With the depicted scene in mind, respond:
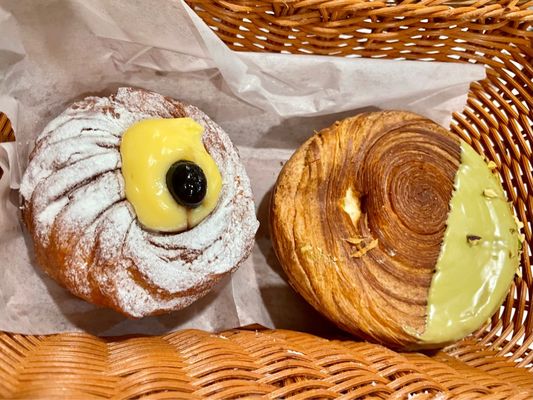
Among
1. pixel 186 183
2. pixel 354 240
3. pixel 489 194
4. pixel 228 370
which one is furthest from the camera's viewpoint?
pixel 489 194

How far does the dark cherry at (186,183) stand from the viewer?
4.16 ft

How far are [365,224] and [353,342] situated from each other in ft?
0.90

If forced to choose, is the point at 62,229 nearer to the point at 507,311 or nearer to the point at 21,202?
the point at 21,202

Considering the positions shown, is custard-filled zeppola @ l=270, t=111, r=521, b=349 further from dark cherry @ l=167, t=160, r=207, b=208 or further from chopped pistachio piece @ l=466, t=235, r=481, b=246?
dark cherry @ l=167, t=160, r=207, b=208

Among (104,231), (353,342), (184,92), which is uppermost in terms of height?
(184,92)

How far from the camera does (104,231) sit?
129 centimetres

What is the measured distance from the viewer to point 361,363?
4.10 feet

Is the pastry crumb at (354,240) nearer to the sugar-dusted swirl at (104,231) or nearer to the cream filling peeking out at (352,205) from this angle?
the cream filling peeking out at (352,205)

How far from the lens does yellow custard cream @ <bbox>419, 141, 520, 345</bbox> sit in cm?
141

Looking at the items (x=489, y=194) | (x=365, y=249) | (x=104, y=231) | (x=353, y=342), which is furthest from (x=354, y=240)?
(x=104, y=231)

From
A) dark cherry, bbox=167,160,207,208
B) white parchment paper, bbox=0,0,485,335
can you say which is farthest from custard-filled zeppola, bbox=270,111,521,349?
dark cherry, bbox=167,160,207,208

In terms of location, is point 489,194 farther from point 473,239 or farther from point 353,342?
point 353,342

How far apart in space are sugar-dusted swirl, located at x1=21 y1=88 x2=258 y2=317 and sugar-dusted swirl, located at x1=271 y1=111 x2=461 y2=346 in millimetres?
182

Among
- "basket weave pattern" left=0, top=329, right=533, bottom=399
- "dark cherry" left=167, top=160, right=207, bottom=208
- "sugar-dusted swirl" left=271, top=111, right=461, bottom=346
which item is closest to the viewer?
"basket weave pattern" left=0, top=329, right=533, bottom=399
